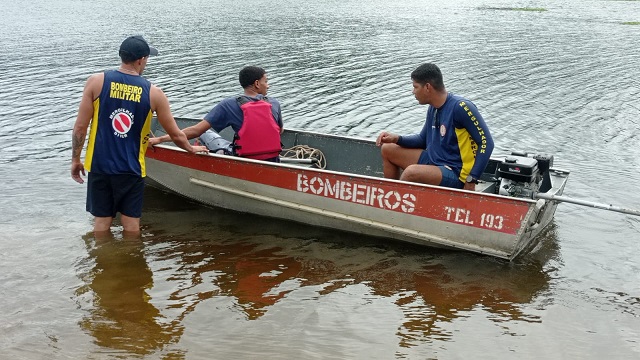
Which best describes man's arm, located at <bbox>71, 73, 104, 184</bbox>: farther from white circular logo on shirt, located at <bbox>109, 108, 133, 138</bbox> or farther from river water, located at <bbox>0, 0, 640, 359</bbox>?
river water, located at <bbox>0, 0, 640, 359</bbox>

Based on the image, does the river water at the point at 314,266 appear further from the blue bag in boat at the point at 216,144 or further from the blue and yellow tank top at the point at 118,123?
the blue and yellow tank top at the point at 118,123

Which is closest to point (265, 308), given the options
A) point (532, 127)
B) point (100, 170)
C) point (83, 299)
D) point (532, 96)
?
point (83, 299)

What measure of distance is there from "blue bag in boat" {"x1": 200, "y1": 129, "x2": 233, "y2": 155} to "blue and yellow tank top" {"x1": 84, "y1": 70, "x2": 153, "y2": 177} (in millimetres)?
2388

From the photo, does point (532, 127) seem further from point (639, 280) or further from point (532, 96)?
point (639, 280)

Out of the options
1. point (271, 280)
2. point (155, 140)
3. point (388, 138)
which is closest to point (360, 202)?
point (388, 138)

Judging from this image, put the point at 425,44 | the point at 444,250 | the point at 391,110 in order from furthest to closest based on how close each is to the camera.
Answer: the point at 425,44
the point at 391,110
the point at 444,250

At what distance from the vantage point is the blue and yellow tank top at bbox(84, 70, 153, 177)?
20.2 ft

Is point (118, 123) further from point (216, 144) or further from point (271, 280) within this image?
point (216, 144)

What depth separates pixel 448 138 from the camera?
7.19m

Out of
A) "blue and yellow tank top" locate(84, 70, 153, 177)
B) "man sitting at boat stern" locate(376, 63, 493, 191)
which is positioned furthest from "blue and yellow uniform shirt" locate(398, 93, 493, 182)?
"blue and yellow tank top" locate(84, 70, 153, 177)

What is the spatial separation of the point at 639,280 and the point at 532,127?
7.48m

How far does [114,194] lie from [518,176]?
406cm

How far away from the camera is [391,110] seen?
1534cm

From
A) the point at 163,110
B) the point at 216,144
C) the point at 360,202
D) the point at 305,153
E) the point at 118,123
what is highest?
the point at 163,110
